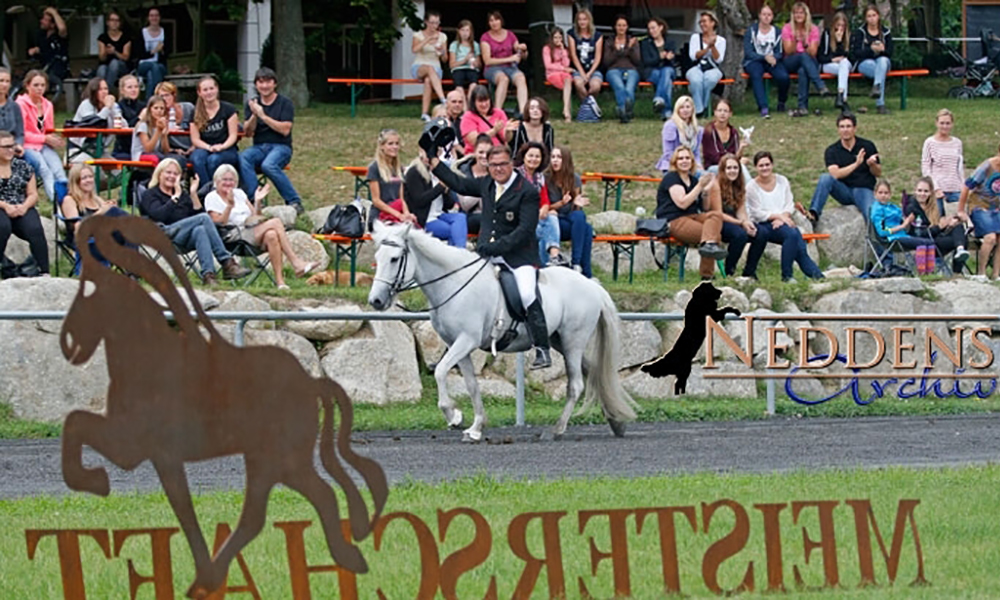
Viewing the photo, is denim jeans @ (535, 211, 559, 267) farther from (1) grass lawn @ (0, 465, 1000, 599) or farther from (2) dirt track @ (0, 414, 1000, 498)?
(1) grass lawn @ (0, 465, 1000, 599)

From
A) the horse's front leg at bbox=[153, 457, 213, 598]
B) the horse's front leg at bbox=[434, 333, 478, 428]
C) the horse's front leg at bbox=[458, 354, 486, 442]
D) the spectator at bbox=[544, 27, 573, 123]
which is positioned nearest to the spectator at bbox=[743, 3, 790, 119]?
the spectator at bbox=[544, 27, 573, 123]

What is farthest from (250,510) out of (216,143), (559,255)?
(216,143)

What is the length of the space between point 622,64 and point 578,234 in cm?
885

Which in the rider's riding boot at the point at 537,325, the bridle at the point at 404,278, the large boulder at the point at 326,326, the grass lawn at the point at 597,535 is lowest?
the grass lawn at the point at 597,535

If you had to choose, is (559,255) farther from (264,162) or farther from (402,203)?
(264,162)

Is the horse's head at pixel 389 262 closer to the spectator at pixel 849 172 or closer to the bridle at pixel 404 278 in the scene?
the bridle at pixel 404 278

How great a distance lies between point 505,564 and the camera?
10320 mm

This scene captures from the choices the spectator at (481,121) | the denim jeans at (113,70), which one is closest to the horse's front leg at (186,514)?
the spectator at (481,121)

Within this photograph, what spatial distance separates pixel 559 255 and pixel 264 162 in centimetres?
387

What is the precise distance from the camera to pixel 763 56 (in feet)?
98.5

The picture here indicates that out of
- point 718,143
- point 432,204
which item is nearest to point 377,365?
point 432,204

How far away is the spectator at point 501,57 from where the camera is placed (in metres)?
27.6

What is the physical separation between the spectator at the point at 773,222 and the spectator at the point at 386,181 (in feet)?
13.6

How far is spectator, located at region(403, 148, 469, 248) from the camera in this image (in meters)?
20.2
